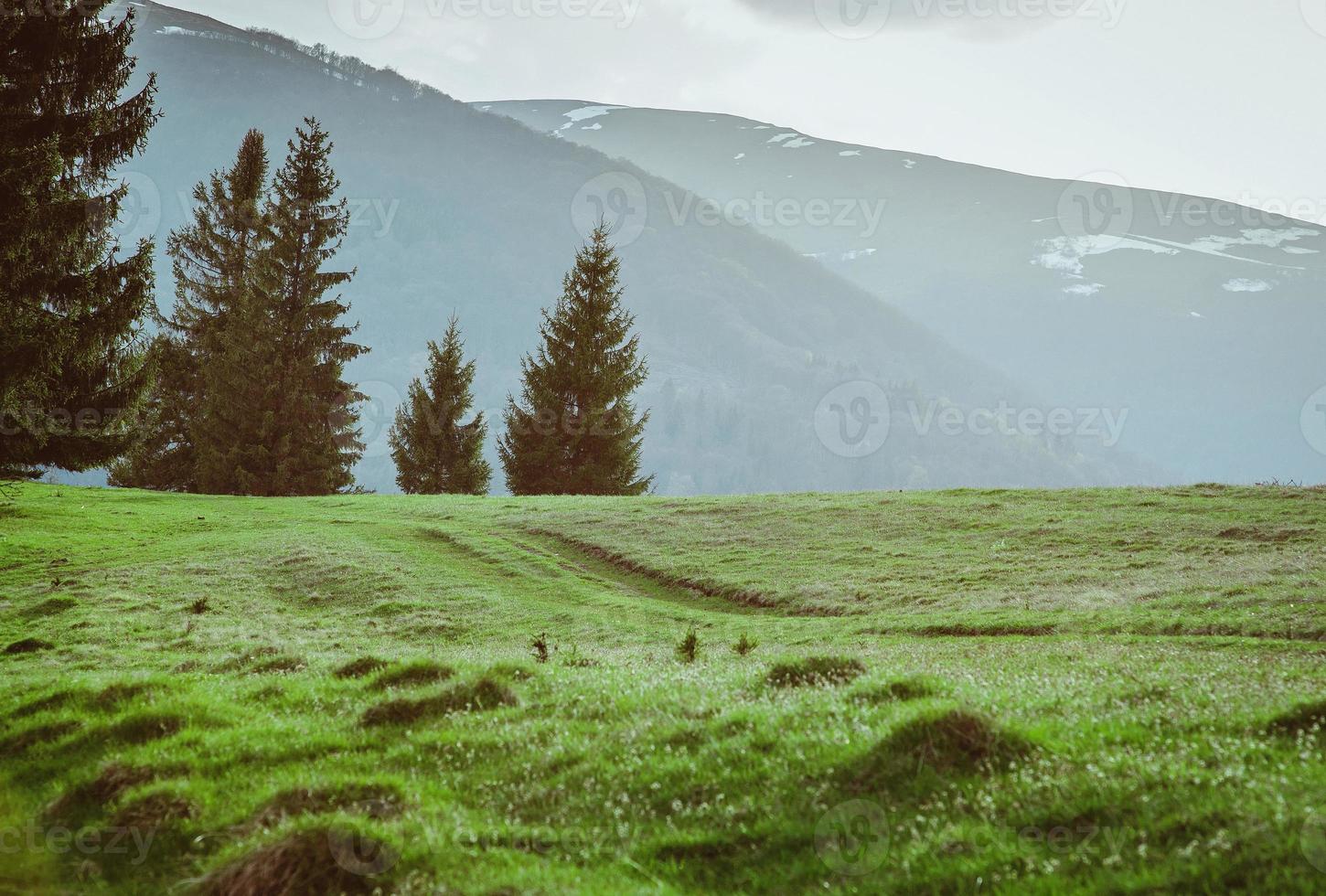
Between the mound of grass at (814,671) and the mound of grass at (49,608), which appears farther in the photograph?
the mound of grass at (49,608)

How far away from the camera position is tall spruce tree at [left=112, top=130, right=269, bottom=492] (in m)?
61.8

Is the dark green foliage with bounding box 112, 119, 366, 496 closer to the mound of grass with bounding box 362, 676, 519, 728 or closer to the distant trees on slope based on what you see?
the distant trees on slope

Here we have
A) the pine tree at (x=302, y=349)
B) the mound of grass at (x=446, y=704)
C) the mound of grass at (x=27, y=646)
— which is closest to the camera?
the mound of grass at (x=446, y=704)

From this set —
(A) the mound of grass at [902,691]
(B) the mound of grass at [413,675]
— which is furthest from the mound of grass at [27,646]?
(A) the mound of grass at [902,691]

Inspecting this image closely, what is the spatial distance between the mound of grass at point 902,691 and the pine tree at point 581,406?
6393cm

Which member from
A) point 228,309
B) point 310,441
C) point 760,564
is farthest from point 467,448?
point 760,564

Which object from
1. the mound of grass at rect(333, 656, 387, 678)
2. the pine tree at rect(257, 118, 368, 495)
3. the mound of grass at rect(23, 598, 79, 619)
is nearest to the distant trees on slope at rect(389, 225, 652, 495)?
the pine tree at rect(257, 118, 368, 495)

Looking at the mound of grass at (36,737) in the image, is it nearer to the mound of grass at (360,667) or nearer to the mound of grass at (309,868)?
the mound of grass at (360,667)

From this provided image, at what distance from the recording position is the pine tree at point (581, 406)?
7312cm

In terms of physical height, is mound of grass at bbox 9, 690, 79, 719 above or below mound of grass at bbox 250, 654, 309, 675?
above

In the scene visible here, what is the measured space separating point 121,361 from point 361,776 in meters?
26.9

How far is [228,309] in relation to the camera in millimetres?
65812

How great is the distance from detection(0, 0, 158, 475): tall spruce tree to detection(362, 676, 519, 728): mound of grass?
2189 cm

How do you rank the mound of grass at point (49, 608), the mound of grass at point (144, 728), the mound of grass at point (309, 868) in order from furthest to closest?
the mound of grass at point (49, 608) < the mound of grass at point (144, 728) < the mound of grass at point (309, 868)
